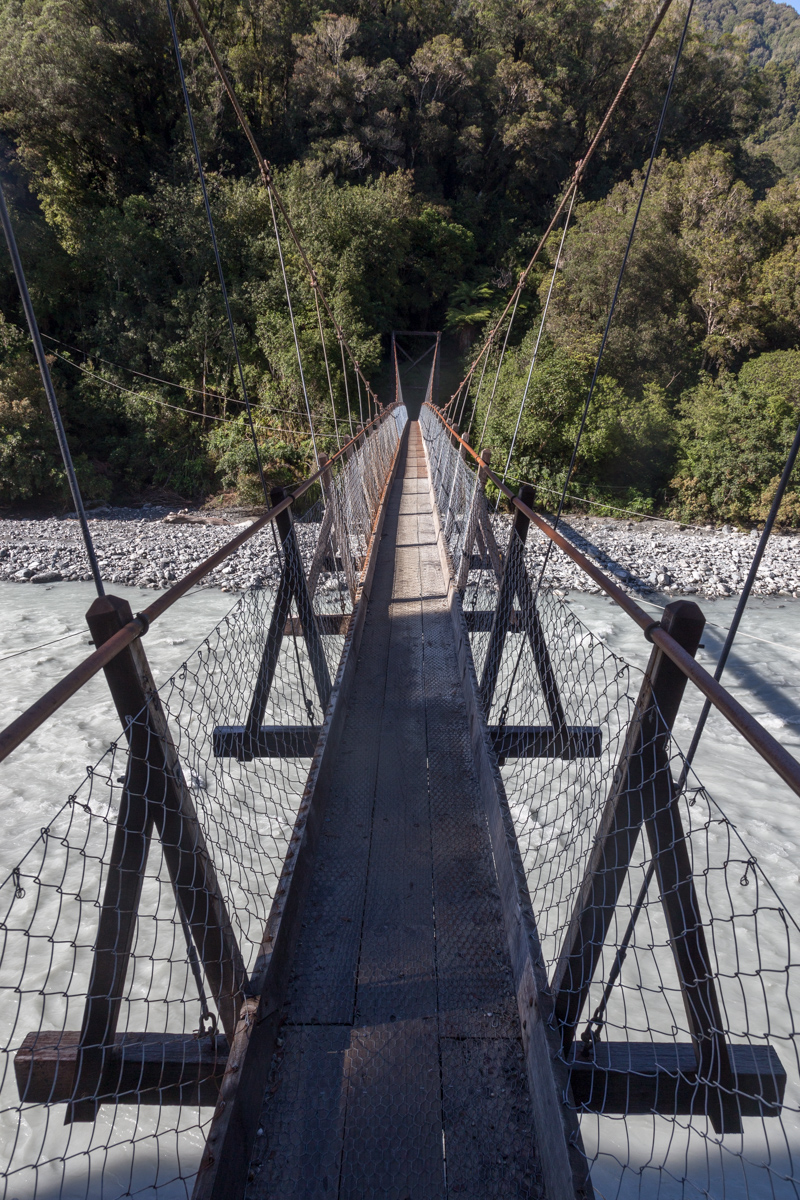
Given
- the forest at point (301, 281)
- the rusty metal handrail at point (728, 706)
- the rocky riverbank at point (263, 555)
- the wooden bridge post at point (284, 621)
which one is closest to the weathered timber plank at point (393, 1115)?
the rusty metal handrail at point (728, 706)

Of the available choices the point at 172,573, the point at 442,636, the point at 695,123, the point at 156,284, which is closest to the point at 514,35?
the point at 695,123

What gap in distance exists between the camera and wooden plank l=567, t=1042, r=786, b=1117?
1101mm

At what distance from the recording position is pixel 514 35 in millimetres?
21844

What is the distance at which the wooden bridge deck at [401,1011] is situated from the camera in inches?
37.9

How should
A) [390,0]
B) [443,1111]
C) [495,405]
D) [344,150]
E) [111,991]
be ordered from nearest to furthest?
[443,1111], [111,991], [495,405], [344,150], [390,0]

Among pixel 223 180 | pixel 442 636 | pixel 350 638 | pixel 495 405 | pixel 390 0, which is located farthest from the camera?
pixel 390 0

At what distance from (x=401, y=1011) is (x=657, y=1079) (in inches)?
18.8

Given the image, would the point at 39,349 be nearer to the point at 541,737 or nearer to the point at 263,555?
the point at 541,737

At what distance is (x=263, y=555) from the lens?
8.13m

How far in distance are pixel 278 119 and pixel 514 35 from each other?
9587mm

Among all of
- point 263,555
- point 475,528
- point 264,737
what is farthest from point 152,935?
point 263,555

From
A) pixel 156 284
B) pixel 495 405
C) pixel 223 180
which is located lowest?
pixel 495 405

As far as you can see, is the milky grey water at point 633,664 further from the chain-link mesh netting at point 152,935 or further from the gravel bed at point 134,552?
the gravel bed at point 134,552

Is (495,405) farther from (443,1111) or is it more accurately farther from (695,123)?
(695,123)
